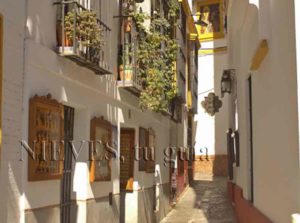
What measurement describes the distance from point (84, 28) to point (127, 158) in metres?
4.97

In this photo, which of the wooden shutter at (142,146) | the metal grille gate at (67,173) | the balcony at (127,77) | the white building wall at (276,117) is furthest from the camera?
the wooden shutter at (142,146)

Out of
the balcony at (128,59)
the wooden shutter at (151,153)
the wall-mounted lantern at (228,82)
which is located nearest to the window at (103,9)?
the balcony at (128,59)

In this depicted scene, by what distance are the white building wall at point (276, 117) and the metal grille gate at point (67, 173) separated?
2.81 metres

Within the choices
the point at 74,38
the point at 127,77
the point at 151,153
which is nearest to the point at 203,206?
the point at 151,153

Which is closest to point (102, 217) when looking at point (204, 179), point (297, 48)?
point (297, 48)

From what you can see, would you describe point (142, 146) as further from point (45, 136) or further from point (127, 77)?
point (45, 136)

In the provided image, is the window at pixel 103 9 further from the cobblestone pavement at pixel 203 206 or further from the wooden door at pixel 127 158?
the cobblestone pavement at pixel 203 206

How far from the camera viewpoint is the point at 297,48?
5121mm

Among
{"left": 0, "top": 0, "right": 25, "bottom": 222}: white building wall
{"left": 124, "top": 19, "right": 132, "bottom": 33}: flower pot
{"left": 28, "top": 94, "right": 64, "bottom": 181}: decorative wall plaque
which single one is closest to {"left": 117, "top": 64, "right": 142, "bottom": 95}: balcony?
{"left": 124, "top": 19, "right": 132, "bottom": 33}: flower pot

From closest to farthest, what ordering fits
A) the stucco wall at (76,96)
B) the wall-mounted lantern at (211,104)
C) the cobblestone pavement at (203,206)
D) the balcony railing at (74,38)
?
the stucco wall at (76,96), the balcony railing at (74,38), the cobblestone pavement at (203,206), the wall-mounted lantern at (211,104)

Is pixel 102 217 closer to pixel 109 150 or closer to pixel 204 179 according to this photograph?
pixel 109 150

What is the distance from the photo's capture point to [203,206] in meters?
18.2

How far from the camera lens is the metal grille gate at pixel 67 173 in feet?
26.7

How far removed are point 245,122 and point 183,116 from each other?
1138 centimetres
